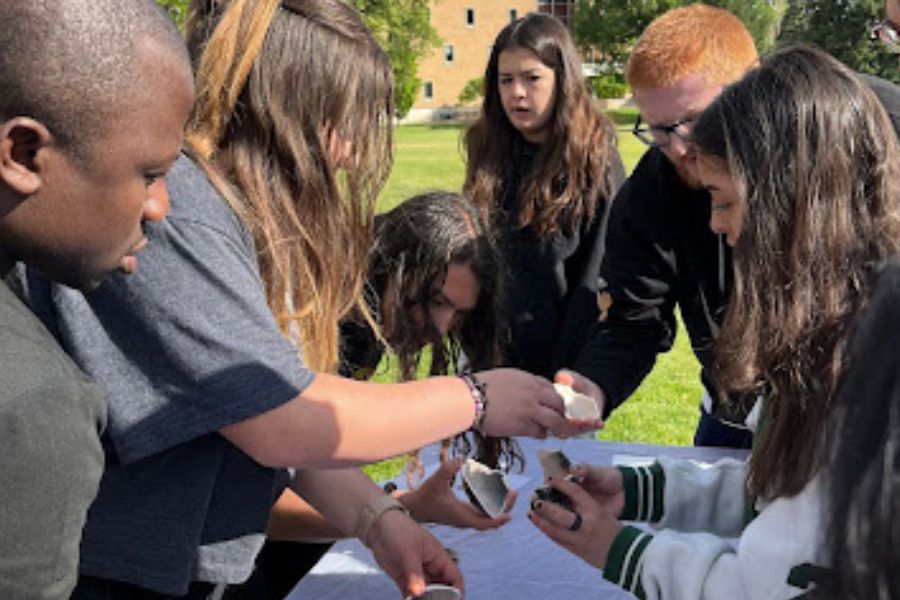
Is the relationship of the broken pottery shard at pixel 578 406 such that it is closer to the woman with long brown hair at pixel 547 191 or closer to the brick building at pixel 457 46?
the woman with long brown hair at pixel 547 191

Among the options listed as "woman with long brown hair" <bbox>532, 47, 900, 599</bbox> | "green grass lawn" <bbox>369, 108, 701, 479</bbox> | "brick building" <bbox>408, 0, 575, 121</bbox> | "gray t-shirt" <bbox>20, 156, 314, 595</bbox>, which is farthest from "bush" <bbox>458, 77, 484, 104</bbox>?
"gray t-shirt" <bbox>20, 156, 314, 595</bbox>

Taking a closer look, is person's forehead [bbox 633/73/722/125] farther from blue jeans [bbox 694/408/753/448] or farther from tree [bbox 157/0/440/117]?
tree [bbox 157/0/440/117]

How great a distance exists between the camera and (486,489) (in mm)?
2117

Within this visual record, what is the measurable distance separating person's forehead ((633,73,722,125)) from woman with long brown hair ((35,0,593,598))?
1012 mm

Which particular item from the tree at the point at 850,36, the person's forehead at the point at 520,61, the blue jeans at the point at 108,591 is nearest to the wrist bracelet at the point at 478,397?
the blue jeans at the point at 108,591

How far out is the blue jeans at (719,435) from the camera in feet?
9.18

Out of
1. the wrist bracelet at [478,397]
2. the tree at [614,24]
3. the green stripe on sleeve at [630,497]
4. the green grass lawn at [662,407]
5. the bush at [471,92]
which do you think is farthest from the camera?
the bush at [471,92]

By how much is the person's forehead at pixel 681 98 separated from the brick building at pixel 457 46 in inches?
2019

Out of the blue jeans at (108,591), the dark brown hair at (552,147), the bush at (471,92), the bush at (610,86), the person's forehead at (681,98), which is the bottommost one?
the bush at (471,92)

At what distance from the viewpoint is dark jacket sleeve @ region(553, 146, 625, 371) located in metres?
3.56

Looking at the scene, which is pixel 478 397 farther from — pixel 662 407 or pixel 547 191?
pixel 662 407


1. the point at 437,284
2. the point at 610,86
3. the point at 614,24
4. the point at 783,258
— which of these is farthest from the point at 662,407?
the point at 614,24

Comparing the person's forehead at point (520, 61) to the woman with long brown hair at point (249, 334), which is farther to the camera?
the person's forehead at point (520, 61)

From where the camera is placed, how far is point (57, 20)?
104cm
